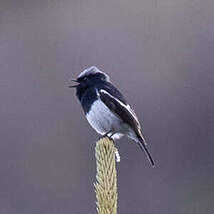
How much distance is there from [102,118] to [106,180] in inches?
73.3

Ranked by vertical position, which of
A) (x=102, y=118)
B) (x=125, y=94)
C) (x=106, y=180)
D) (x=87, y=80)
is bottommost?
(x=106, y=180)

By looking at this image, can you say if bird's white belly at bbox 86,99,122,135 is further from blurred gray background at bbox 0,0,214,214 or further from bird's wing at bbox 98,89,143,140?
blurred gray background at bbox 0,0,214,214

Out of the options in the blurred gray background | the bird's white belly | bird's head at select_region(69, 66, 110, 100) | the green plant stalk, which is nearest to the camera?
the green plant stalk

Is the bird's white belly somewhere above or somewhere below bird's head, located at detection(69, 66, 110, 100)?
below

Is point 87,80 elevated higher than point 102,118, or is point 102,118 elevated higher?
Result: point 87,80

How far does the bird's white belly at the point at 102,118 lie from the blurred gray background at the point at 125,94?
294 cm

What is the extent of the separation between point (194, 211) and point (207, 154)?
2.25 ft

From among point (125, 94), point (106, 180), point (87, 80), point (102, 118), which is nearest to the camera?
point (106, 180)

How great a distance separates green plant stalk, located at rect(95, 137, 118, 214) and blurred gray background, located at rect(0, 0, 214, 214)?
459 cm

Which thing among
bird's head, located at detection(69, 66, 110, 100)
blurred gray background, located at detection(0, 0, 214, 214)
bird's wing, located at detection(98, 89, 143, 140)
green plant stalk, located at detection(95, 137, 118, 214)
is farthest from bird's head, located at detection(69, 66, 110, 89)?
blurred gray background, located at detection(0, 0, 214, 214)

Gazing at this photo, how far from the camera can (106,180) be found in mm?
2627

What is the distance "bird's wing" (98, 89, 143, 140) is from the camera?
448 cm

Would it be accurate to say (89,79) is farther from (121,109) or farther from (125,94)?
(125,94)

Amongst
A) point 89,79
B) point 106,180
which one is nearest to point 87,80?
point 89,79
